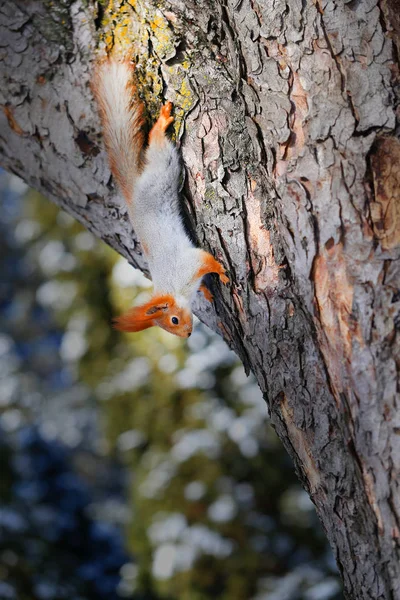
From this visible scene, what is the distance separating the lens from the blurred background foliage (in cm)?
336

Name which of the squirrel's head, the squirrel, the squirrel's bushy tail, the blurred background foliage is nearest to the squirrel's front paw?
the squirrel

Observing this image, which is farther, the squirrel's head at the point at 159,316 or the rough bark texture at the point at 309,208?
the squirrel's head at the point at 159,316

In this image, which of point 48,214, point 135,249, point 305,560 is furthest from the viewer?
point 48,214

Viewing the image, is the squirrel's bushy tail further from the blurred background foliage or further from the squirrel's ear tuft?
the blurred background foliage

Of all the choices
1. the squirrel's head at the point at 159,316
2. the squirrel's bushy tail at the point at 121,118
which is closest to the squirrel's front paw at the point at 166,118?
the squirrel's bushy tail at the point at 121,118

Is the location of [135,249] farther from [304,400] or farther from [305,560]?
[305,560]

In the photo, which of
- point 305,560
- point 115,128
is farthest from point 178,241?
point 305,560

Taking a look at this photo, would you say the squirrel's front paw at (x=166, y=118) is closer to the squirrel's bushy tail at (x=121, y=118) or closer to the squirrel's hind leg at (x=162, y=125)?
the squirrel's hind leg at (x=162, y=125)

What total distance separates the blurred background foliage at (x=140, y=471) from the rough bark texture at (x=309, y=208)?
1.96 meters

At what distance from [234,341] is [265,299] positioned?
7.1 inches

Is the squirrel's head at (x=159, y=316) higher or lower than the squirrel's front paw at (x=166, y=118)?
lower

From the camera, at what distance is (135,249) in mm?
1705

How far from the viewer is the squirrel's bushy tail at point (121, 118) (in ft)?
4.83

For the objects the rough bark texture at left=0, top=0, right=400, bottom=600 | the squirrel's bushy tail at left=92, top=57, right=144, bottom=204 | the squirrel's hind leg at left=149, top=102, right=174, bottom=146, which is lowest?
the rough bark texture at left=0, top=0, right=400, bottom=600
